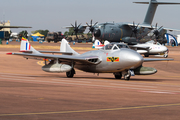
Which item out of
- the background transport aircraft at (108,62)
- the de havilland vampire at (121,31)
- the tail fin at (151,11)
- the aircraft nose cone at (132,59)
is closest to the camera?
the aircraft nose cone at (132,59)

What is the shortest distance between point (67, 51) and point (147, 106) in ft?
51.1

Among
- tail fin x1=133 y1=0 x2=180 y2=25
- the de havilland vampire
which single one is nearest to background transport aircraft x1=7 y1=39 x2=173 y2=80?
the de havilland vampire

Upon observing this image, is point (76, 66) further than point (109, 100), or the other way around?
point (76, 66)

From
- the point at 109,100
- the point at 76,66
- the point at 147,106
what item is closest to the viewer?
the point at 147,106

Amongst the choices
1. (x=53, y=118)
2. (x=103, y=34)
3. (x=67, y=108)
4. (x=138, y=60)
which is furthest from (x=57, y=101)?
(x=103, y=34)

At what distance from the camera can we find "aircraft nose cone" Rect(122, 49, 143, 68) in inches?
756

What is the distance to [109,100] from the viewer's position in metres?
11.2

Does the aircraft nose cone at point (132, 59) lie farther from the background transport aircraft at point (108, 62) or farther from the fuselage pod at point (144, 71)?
the fuselage pod at point (144, 71)

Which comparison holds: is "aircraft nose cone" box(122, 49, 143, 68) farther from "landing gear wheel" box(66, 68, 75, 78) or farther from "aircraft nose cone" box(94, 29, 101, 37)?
"aircraft nose cone" box(94, 29, 101, 37)

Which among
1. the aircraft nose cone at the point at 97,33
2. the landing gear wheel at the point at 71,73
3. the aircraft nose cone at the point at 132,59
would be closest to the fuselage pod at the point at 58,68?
the landing gear wheel at the point at 71,73

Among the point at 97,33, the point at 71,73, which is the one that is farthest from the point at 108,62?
the point at 97,33

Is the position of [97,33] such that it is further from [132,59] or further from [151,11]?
[132,59]

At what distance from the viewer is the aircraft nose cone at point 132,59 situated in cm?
1920

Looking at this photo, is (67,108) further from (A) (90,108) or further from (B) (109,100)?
(B) (109,100)
